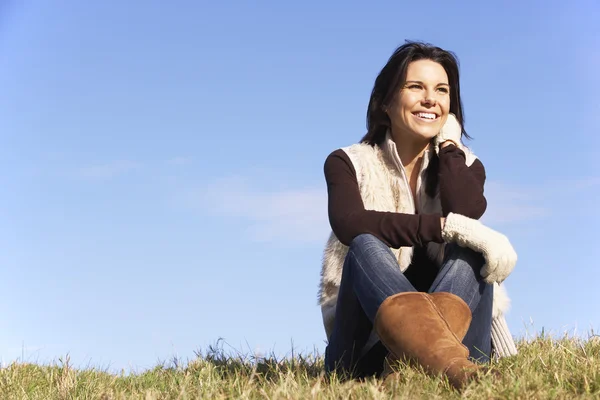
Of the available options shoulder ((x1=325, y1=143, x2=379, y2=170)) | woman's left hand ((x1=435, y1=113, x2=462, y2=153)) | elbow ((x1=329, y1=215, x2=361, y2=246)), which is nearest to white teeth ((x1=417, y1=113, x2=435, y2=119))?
woman's left hand ((x1=435, y1=113, x2=462, y2=153))

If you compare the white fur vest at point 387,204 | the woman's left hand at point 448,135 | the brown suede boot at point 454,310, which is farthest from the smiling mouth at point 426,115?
the brown suede boot at point 454,310

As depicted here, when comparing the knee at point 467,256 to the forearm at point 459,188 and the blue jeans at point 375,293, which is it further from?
the forearm at point 459,188

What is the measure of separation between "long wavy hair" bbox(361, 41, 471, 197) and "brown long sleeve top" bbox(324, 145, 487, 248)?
0.37 meters

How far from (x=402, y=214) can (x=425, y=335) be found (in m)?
0.95

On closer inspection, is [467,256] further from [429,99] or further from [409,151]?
[429,99]

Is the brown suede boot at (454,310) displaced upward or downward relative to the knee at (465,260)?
downward

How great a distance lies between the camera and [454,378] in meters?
3.49

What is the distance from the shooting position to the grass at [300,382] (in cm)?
334

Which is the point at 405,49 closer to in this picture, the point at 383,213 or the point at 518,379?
the point at 383,213

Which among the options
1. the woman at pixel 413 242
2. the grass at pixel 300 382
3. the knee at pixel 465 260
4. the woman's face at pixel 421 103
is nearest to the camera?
the grass at pixel 300 382

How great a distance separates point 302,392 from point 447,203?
73.5 inches

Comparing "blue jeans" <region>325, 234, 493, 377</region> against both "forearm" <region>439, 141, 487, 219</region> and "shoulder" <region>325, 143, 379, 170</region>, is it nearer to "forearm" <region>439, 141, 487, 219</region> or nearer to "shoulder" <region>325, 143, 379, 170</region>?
"forearm" <region>439, 141, 487, 219</region>

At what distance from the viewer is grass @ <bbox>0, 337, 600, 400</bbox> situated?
10.9 ft

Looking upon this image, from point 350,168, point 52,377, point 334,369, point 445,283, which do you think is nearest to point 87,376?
point 52,377
